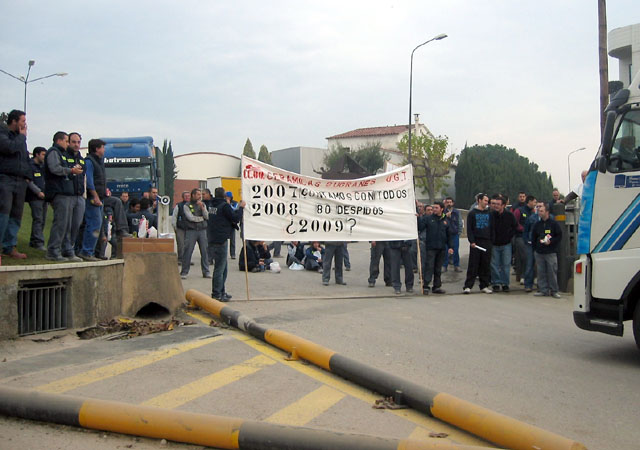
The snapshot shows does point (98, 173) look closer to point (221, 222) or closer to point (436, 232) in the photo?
point (221, 222)

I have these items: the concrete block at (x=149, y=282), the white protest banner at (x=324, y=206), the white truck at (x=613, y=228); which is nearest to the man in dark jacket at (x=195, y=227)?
the white protest banner at (x=324, y=206)

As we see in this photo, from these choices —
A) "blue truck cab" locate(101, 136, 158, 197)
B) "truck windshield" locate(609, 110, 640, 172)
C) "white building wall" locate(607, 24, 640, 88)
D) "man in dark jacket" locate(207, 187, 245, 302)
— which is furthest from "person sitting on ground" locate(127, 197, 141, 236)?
"white building wall" locate(607, 24, 640, 88)

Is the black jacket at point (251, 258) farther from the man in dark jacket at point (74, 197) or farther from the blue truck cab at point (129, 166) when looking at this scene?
the blue truck cab at point (129, 166)

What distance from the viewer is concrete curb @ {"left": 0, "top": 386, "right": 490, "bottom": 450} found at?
4.43 m

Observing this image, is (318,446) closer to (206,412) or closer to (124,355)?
(206,412)

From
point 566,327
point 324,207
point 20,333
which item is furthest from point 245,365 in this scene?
point 324,207

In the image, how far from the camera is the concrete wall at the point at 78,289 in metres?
7.59

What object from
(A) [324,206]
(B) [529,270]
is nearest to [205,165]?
(B) [529,270]

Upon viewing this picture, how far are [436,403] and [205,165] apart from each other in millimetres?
75458

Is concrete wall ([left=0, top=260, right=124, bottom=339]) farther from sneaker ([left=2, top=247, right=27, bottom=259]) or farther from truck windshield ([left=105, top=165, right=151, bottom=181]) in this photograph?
truck windshield ([left=105, top=165, right=151, bottom=181])

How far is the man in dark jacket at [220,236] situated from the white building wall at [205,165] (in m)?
66.8

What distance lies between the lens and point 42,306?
8242mm

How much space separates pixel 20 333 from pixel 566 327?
775 cm

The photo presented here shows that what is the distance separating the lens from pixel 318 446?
14.6 ft
